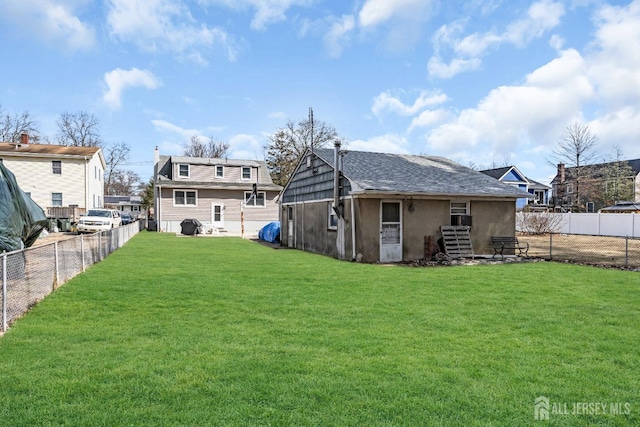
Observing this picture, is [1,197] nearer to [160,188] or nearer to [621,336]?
[621,336]

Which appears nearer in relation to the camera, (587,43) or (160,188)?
(587,43)

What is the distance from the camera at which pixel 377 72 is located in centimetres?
1922

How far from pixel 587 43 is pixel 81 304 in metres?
16.0

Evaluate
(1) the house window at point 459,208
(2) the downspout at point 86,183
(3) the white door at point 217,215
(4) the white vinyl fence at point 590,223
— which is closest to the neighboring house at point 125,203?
(2) the downspout at point 86,183

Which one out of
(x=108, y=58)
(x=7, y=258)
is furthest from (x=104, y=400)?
(x=108, y=58)

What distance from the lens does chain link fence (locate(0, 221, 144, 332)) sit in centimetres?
602

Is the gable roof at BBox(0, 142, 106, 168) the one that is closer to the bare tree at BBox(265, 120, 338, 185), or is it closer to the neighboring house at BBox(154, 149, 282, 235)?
the neighboring house at BBox(154, 149, 282, 235)

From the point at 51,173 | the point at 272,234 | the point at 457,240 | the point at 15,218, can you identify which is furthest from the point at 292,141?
the point at 15,218

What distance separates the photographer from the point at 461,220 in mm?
15781

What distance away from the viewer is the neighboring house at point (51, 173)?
3300 centimetres

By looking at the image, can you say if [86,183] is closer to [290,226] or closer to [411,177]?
[290,226]

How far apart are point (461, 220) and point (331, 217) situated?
501cm

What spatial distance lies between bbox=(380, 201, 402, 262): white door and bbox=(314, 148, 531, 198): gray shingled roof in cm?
85

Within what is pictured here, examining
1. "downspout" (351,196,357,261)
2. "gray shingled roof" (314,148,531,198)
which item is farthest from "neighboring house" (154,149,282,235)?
"downspout" (351,196,357,261)
